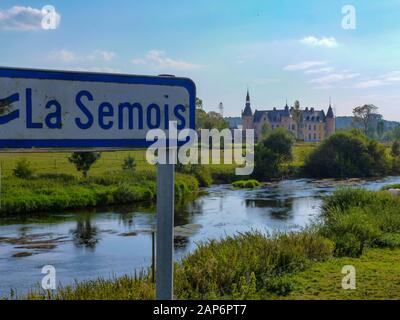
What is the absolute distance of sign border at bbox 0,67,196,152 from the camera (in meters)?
1.86

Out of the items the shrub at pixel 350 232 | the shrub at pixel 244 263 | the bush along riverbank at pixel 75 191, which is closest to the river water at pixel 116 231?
the bush along riverbank at pixel 75 191

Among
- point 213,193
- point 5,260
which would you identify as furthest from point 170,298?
point 213,193

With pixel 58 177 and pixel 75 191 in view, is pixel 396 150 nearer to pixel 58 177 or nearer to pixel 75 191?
pixel 58 177

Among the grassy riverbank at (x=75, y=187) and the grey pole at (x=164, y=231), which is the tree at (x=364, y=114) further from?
the grey pole at (x=164, y=231)

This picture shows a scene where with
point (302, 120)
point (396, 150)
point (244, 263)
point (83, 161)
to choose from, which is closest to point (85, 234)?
point (244, 263)

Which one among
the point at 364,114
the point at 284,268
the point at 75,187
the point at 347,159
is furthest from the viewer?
the point at 364,114

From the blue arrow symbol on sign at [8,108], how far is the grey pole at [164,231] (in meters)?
0.65

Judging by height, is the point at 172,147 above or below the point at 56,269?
above

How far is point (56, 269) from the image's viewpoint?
40.4 ft

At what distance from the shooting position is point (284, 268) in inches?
332

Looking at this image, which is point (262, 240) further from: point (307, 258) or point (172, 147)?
point (172, 147)

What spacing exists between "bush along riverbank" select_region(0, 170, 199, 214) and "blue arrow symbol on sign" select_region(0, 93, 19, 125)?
21637 millimetres

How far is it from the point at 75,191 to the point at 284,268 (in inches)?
725
